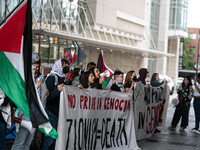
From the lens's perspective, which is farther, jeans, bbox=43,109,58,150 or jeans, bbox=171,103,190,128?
jeans, bbox=171,103,190,128

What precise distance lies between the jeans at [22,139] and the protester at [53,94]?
0.65 meters

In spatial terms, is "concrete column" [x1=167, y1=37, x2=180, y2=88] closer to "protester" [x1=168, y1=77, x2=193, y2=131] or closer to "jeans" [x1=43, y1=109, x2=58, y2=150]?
"protester" [x1=168, y1=77, x2=193, y2=131]

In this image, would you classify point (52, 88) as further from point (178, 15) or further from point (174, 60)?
point (174, 60)

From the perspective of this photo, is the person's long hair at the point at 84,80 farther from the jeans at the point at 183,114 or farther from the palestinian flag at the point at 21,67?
the jeans at the point at 183,114

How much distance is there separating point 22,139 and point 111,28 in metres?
31.8

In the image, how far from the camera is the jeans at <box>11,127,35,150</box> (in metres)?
5.79

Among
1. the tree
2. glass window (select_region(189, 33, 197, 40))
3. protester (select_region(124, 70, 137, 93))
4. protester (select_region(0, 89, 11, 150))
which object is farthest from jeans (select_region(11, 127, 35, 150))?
glass window (select_region(189, 33, 197, 40))

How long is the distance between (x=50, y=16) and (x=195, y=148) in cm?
2196

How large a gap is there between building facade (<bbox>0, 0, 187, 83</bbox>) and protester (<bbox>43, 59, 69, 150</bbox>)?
13.7m

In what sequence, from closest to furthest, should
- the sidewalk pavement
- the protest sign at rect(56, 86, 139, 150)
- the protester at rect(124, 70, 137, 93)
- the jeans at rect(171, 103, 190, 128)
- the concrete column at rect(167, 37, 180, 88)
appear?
the protest sign at rect(56, 86, 139, 150) < the protester at rect(124, 70, 137, 93) < the sidewalk pavement < the jeans at rect(171, 103, 190, 128) < the concrete column at rect(167, 37, 180, 88)

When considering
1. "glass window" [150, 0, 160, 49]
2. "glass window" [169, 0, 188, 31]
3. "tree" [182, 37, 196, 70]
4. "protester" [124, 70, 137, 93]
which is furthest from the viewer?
"tree" [182, 37, 196, 70]

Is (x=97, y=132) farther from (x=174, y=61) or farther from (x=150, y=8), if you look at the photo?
(x=174, y=61)

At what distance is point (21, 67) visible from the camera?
483cm

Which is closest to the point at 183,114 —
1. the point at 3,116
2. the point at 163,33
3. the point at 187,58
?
the point at 3,116
